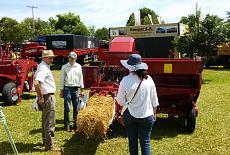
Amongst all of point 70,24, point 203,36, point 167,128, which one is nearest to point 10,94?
point 167,128

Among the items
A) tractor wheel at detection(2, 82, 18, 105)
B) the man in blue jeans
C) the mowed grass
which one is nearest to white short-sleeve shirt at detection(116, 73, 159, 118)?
the mowed grass

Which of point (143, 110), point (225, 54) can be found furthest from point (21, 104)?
point (225, 54)

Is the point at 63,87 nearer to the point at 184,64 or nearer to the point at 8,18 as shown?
the point at 184,64

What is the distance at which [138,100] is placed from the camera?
5.97m

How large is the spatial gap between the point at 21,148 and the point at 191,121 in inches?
140

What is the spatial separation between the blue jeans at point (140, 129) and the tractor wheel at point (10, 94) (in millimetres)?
7842

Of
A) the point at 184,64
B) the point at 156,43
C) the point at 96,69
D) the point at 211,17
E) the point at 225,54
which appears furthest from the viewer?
the point at 225,54

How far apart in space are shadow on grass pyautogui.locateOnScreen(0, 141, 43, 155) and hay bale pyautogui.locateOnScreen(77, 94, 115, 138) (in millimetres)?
928

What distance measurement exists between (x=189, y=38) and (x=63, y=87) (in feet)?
47.2

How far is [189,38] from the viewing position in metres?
22.6

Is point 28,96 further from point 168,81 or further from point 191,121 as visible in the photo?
point 191,121

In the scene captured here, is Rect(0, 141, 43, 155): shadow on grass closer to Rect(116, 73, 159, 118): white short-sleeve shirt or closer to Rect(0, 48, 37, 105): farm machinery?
Rect(116, 73, 159, 118): white short-sleeve shirt

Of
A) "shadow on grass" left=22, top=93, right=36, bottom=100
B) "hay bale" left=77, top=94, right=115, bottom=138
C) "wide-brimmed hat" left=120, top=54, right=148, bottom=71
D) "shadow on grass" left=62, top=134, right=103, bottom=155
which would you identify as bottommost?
"shadow on grass" left=22, top=93, right=36, bottom=100

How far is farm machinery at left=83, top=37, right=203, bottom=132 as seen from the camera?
894 centimetres
